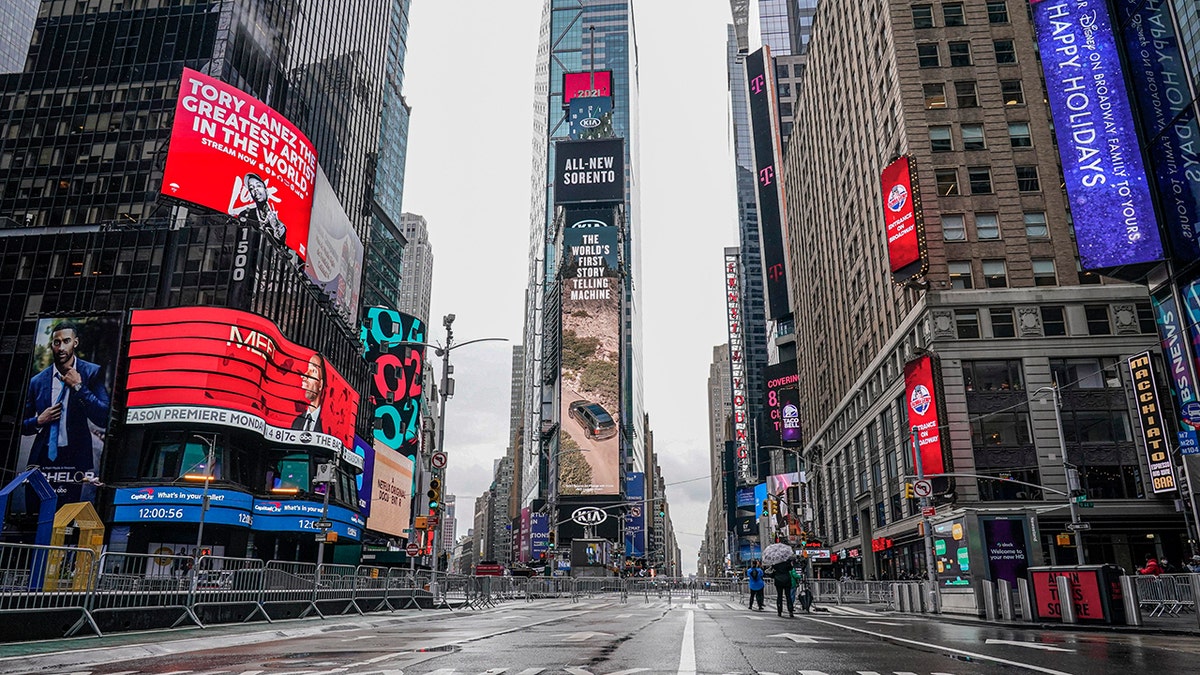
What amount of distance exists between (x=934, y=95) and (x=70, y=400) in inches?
2277

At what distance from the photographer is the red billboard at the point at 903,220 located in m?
46.6

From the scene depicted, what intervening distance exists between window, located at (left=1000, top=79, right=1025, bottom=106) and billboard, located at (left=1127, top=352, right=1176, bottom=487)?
22020 mm

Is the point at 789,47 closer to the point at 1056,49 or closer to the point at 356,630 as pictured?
the point at 1056,49

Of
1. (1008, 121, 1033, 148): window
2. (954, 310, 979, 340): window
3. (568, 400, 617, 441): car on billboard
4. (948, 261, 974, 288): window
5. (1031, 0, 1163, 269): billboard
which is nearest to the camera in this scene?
(1031, 0, 1163, 269): billboard

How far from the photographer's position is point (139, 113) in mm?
73188

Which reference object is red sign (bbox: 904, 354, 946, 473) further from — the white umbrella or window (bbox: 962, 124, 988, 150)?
the white umbrella

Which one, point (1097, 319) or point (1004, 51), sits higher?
point (1004, 51)

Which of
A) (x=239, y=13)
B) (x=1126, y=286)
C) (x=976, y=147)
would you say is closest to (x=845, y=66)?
(x=976, y=147)

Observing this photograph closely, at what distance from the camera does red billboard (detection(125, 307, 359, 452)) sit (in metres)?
50.8

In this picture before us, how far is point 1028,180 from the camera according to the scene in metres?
48.8

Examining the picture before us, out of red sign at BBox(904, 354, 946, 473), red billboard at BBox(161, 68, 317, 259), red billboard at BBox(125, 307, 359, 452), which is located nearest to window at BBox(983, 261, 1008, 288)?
red sign at BBox(904, 354, 946, 473)

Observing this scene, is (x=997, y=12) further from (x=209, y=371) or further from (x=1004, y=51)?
(x=209, y=371)

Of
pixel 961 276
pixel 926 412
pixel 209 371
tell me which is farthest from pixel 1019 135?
pixel 209 371

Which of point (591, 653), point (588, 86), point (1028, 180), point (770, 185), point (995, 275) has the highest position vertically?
point (588, 86)
